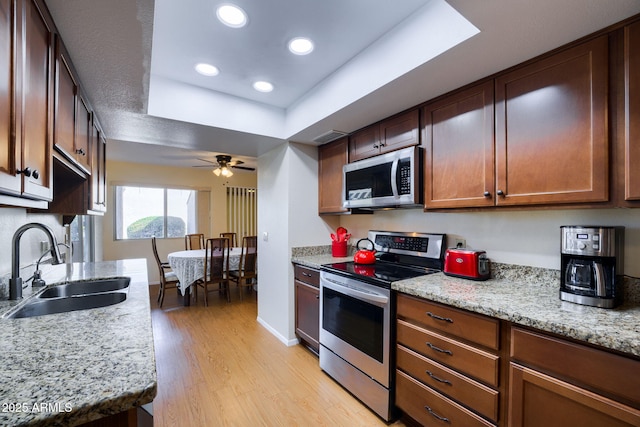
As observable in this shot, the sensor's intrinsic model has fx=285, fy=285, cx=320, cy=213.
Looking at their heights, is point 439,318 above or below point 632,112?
below

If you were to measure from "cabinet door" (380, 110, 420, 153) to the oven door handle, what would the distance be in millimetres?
1118

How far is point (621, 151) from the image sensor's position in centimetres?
122

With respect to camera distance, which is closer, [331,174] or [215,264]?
[331,174]

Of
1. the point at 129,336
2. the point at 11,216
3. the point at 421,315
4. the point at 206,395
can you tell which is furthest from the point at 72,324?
the point at 421,315

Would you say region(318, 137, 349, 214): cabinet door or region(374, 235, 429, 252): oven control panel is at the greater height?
region(318, 137, 349, 214): cabinet door

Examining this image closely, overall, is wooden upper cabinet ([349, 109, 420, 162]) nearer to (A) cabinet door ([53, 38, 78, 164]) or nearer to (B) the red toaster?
(B) the red toaster

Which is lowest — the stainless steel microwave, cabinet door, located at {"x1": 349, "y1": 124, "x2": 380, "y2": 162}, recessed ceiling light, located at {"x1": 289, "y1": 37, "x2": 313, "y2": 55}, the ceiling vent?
the stainless steel microwave

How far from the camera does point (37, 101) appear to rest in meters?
0.98

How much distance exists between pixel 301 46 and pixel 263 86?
2.05 ft

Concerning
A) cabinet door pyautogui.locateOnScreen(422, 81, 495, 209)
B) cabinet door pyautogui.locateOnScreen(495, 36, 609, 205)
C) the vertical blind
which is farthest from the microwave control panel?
the vertical blind

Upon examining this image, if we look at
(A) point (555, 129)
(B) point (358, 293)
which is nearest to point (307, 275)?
(B) point (358, 293)

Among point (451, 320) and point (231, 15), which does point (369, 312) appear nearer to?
point (451, 320)

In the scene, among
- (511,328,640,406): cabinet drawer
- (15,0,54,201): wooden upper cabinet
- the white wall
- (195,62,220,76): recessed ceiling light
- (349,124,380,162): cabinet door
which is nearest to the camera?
(15,0,54,201): wooden upper cabinet

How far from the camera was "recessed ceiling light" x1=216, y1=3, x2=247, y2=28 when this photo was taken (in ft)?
4.84
